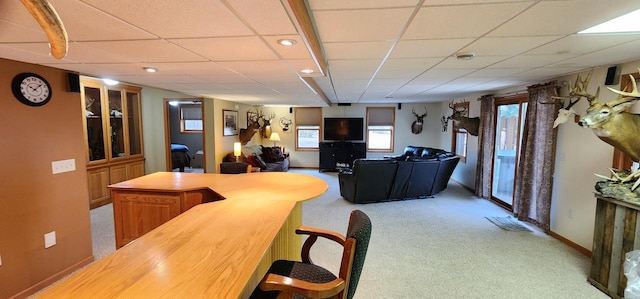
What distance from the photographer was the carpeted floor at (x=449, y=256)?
2.47 meters

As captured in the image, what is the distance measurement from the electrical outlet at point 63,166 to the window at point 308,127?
637 centimetres

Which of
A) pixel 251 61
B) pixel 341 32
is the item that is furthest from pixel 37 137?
pixel 341 32

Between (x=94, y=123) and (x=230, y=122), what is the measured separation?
262 centimetres

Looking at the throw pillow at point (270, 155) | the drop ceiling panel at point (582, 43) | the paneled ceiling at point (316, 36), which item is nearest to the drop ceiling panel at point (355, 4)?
the paneled ceiling at point (316, 36)

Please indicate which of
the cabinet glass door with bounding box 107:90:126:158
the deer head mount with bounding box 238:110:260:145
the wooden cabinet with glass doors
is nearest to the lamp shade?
the deer head mount with bounding box 238:110:260:145

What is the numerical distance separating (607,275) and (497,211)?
224cm

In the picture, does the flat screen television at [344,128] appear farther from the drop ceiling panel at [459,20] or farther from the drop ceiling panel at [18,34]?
the drop ceiling panel at [18,34]

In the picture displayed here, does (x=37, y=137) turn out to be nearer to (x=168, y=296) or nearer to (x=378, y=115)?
(x=168, y=296)

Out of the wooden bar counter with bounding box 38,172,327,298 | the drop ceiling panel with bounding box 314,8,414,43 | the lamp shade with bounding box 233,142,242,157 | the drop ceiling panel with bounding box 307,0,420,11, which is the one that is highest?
the drop ceiling panel with bounding box 314,8,414,43

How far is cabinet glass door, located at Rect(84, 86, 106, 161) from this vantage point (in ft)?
15.1

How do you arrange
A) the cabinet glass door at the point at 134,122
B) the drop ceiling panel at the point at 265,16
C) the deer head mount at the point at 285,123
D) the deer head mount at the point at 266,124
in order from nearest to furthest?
the drop ceiling panel at the point at 265,16, the cabinet glass door at the point at 134,122, the deer head mount at the point at 266,124, the deer head mount at the point at 285,123

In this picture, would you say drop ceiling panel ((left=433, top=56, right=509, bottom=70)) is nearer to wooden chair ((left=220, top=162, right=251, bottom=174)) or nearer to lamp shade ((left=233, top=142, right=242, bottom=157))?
wooden chair ((left=220, top=162, right=251, bottom=174))

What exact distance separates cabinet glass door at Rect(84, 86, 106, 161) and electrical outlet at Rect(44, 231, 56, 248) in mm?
2485

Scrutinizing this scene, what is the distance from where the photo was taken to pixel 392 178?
496cm
